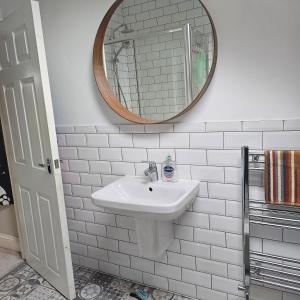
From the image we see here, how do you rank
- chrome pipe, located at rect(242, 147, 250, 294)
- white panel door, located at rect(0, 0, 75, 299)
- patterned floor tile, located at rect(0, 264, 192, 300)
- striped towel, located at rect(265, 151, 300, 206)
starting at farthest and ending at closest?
1. patterned floor tile, located at rect(0, 264, 192, 300)
2. white panel door, located at rect(0, 0, 75, 299)
3. chrome pipe, located at rect(242, 147, 250, 294)
4. striped towel, located at rect(265, 151, 300, 206)

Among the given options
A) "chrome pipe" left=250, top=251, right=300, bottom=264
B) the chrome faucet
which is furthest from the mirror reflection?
"chrome pipe" left=250, top=251, right=300, bottom=264

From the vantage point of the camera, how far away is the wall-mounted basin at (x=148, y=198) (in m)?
1.38

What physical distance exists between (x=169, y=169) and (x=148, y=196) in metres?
0.20

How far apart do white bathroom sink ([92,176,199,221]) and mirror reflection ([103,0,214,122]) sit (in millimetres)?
398

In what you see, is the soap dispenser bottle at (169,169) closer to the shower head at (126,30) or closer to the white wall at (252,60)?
the white wall at (252,60)

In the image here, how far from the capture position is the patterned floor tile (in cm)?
183

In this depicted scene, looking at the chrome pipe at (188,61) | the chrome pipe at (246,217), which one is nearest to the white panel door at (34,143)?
the chrome pipe at (188,61)

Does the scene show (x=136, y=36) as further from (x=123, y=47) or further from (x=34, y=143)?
(x=34, y=143)

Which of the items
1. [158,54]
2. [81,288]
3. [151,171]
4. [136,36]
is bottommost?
[81,288]

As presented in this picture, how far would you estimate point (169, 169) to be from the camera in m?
1.58

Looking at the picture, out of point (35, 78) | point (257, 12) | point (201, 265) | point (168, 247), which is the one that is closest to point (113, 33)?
point (35, 78)

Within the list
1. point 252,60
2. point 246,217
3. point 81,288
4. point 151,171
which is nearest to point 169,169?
point 151,171

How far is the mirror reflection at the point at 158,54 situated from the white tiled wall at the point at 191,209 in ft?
0.54

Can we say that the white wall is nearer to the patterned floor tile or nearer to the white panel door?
the white panel door
